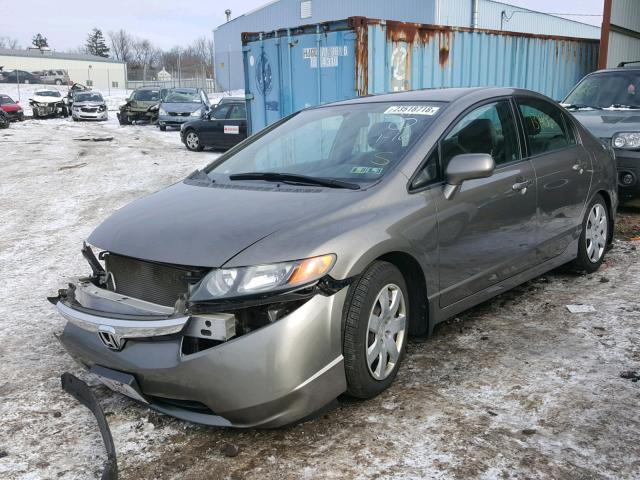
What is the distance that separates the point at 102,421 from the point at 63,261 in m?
3.78

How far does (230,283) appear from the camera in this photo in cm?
278

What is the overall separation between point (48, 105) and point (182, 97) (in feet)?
37.6

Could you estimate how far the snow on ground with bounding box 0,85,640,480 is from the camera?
2.74 meters

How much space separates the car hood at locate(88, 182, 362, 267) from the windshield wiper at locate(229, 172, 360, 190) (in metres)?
0.08

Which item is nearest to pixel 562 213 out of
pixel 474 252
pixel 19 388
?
pixel 474 252

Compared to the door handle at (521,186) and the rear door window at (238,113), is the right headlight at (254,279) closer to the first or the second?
the door handle at (521,186)

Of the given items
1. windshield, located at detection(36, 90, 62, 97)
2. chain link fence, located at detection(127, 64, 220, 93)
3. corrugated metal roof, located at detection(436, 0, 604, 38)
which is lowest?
windshield, located at detection(36, 90, 62, 97)

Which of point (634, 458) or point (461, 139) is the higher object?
point (461, 139)

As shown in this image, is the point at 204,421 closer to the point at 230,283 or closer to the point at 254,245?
Result: the point at 230,283

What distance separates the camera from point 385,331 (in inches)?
128

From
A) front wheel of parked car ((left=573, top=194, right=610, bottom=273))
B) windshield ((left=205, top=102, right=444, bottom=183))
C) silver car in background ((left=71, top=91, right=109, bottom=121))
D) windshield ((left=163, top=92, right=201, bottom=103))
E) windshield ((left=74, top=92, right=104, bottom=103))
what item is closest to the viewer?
windshield ((left=205, top=102, right=444, bottom=183))

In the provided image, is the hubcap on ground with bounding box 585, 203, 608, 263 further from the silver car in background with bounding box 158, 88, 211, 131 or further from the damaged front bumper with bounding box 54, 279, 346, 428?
the silver car in background with bounding box 158, 88, 211, 131

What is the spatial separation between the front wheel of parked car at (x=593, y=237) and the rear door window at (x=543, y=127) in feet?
2.15

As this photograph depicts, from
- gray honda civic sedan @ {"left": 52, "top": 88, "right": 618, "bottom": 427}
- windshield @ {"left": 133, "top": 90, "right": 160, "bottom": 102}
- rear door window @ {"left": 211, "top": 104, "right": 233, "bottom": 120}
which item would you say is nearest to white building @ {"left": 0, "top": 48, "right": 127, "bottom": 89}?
windshield @ {"left": 133, "top": 90, "right": 160, "bottom": 102}
